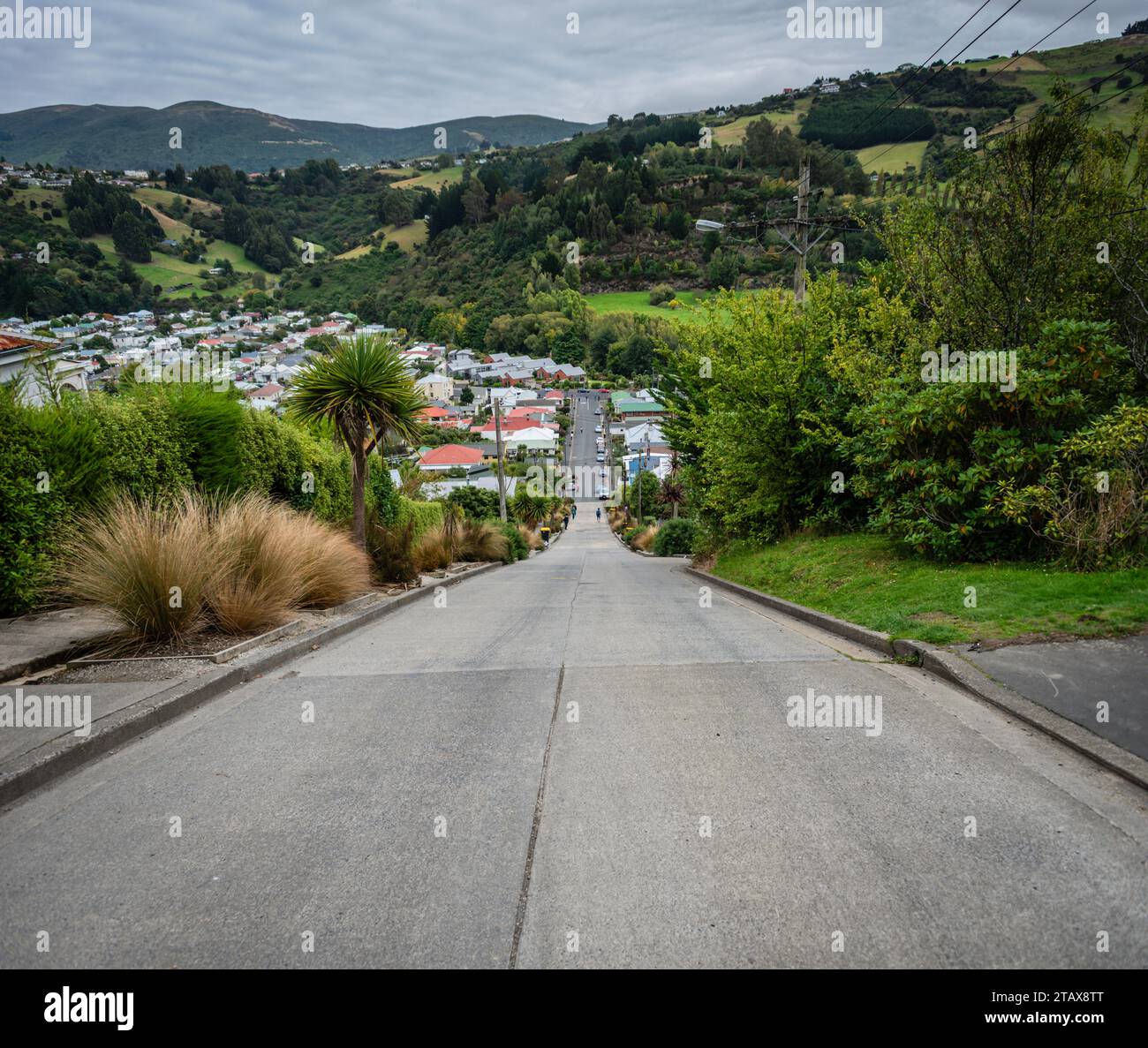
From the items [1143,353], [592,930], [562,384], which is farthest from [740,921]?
[562,384]

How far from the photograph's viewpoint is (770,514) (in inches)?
659

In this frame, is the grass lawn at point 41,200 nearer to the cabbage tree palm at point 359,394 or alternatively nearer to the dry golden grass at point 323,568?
the cabbage tree palm at point 359,394

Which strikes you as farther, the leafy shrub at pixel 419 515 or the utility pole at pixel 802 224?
the leafy shrub at pixel 419 515

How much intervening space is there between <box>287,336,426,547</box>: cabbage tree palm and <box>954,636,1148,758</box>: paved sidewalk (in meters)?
9.38

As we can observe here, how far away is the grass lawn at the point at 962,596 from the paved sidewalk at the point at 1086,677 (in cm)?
34

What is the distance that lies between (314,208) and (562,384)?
10954cm

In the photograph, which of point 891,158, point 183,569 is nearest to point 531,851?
point 183,569

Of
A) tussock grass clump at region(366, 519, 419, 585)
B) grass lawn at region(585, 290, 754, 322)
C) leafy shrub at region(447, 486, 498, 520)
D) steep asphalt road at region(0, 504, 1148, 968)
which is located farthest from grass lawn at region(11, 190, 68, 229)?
steep asphalt road at region(0, 504, 1148, 968)

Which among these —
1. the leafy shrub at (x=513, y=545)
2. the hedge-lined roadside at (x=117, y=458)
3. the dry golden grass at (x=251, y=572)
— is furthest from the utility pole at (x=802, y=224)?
the dry golden grass at (x=251, y=572)

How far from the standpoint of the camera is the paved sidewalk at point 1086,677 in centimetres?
441

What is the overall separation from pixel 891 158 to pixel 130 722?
490 ft

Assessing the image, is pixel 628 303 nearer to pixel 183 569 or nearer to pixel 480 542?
pixel 480 542

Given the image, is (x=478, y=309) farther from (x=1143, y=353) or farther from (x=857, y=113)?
(x=1143, y=353)

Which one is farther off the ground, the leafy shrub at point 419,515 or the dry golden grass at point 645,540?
the leafy shrub at point 419,515
